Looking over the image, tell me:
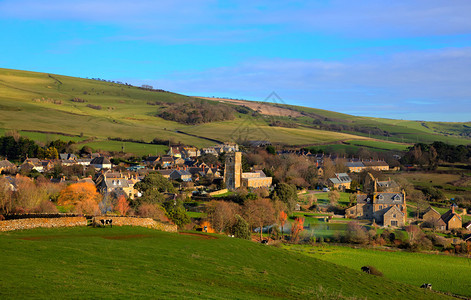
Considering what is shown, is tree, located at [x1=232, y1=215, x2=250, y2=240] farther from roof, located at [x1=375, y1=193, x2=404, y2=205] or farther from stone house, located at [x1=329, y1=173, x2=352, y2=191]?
stone house, located at [x1=329, y1=173, x2=352, y2=191]

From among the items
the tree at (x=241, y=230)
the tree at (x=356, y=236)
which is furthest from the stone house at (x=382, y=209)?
the tree at (x=241, y=230)

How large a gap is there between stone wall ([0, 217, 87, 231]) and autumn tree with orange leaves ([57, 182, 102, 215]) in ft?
72.7

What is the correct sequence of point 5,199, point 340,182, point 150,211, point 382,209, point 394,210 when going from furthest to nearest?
1. point 340,182
2. point 382,209
3. point 394,210
4. point 150,211
5. point 5,199

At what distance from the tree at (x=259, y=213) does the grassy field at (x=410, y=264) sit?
394 inches

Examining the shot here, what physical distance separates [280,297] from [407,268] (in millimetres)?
27156

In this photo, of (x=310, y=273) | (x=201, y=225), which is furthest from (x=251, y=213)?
(x=310, y=273)

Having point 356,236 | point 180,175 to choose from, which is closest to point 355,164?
point 180,175

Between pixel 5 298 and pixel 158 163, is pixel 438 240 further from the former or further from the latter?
→ pixel 158 163

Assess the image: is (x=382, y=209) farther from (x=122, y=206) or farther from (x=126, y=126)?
(x=126, y=126)

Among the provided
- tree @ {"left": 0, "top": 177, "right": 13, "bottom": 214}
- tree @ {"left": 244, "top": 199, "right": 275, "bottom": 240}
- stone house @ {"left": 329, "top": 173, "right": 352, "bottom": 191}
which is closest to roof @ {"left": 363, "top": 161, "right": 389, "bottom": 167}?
stone house @ {"left": 329, "top": 173, "right": 352, "bottom": 191}

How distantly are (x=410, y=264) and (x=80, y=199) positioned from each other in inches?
1502

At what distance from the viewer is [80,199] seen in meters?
57.2

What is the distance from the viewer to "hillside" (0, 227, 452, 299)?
50.3 feet

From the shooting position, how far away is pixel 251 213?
59531 millimetres
